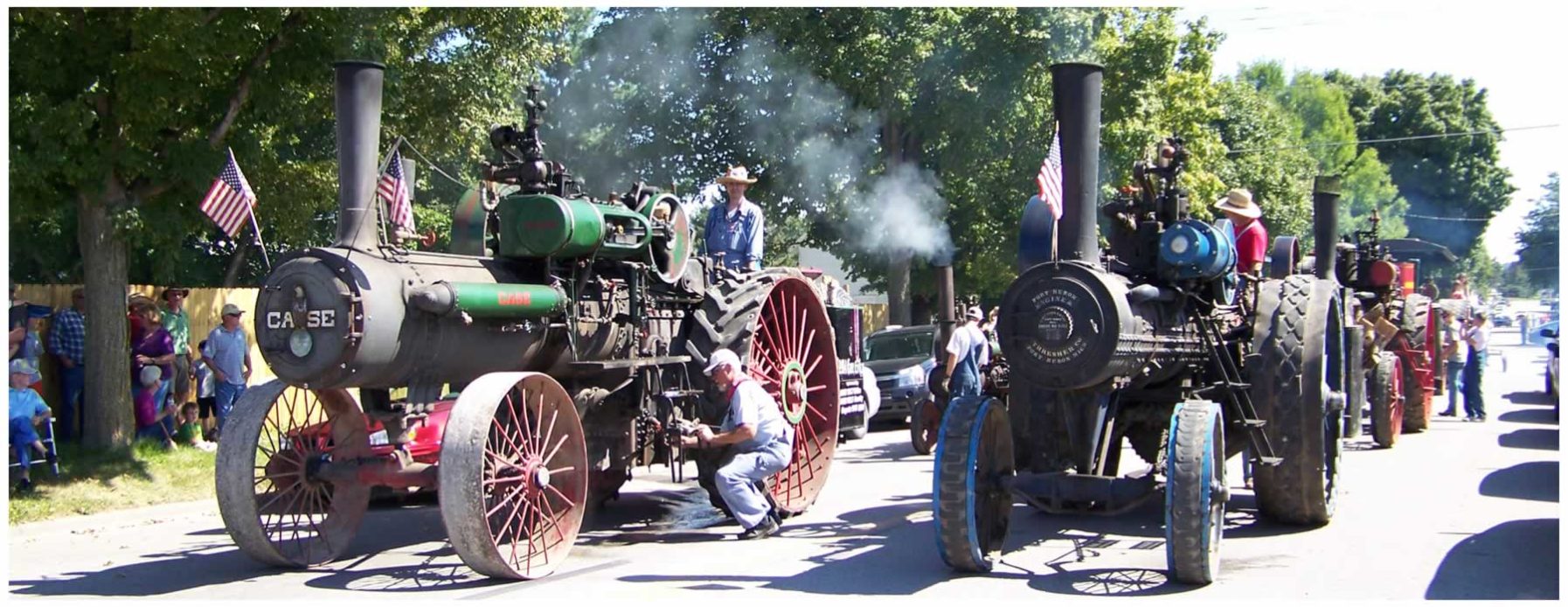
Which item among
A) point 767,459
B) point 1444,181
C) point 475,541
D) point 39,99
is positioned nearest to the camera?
point 475,541

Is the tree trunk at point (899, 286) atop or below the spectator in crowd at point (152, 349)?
atop

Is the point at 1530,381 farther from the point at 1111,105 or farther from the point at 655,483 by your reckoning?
the point at 655,483

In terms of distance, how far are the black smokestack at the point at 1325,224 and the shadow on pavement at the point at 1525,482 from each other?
2.29 metres

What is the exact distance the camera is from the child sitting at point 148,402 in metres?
12.7

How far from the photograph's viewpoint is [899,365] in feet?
58.5

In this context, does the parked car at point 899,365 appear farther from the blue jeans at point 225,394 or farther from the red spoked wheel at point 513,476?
the red spoked wheel at point 513,476

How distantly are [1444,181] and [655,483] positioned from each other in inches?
2681

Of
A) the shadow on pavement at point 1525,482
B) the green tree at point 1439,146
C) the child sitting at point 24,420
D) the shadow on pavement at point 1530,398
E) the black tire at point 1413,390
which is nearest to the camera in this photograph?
the shadow on pavement at point 1525,482

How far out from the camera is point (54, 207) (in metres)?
11.4

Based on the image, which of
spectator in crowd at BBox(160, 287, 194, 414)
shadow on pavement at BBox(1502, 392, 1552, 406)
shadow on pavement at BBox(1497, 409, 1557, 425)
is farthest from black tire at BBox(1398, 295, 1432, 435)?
spectator in crowd at BBox(160, 287, 194, 414)

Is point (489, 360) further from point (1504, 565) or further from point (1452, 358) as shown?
point (1452, 358)

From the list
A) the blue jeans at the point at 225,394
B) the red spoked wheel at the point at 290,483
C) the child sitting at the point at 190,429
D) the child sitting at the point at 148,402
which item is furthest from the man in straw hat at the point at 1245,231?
the child sitting at the point at 190,429

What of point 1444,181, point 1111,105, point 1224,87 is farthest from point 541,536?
point 1444,181

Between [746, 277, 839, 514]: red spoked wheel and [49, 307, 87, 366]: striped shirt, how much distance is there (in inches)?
255
